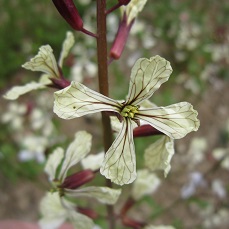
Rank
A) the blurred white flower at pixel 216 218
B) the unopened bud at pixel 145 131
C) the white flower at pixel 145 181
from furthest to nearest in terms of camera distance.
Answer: the blurred white flower at pixel 216 218, the white flower at pixel 145 181, the unopened bud at pixel 145 131

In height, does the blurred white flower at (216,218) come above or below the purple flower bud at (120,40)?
below

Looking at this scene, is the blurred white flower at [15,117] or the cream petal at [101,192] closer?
the cream petal at [101,192]

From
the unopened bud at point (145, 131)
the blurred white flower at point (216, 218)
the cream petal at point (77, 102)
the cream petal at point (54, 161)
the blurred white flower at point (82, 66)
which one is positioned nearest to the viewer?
the cream petal at point (77, 102)

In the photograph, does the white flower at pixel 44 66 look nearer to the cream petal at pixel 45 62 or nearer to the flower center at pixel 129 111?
the cream petal at pixel 45 62

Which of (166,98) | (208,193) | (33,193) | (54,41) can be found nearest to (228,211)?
(208,193)

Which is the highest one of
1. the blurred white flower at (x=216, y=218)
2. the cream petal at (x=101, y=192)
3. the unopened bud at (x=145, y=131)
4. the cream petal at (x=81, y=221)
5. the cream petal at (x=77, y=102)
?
the cream petal at (x=77, y=102)

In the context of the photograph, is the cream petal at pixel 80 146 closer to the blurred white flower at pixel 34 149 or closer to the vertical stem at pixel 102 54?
the vertical stem at pixel 102 54

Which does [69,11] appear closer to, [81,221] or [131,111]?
[131,111]

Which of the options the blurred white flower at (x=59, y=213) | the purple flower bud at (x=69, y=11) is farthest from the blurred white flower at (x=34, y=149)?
the purple flower bud at (x=69, y=11)
